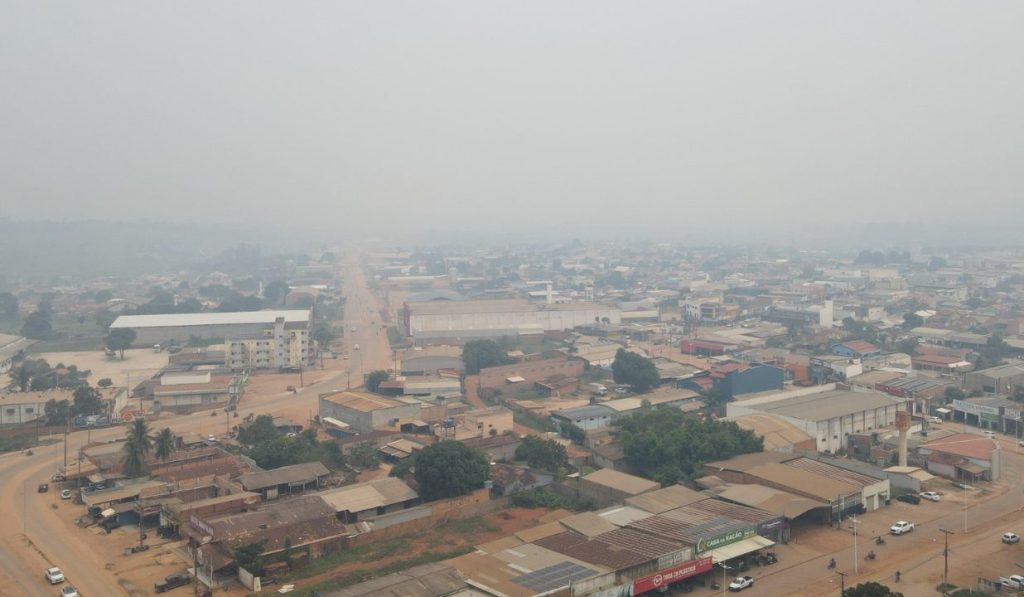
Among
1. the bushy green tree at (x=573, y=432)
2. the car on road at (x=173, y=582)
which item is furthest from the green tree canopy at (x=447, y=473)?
the bushy green tree at (x=573, y=432)

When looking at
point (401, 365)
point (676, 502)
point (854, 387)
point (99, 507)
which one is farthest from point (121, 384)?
point (854, 387)

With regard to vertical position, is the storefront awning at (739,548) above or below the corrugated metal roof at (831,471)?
below

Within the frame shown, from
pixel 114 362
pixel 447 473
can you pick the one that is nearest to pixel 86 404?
pixel 114 362

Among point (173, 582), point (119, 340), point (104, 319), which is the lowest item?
point (173, 582)

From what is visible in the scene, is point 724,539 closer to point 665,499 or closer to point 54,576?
point 665,499

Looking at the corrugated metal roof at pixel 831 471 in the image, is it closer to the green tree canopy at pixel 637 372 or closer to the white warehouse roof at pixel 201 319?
the green tree canopy at pixel 637 372

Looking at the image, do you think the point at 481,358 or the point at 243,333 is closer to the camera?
the point at 481,358

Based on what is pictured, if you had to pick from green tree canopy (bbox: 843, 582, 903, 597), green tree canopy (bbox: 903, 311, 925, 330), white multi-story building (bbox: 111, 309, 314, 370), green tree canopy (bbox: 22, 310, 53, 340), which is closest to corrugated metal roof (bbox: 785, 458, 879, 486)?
green tree canopy (bbox: 843, 582, 903, 597)
